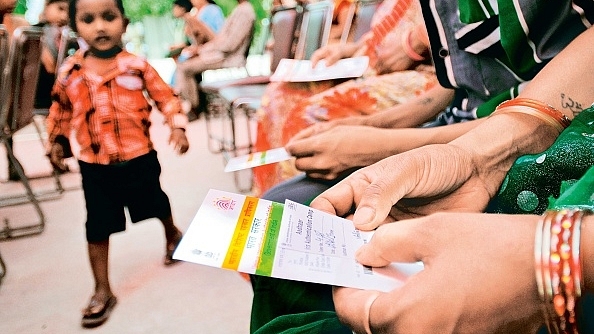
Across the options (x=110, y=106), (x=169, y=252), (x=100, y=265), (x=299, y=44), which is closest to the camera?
(x=110, y=106)

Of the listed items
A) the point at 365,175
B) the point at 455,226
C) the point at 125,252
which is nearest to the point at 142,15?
the point at 125,252

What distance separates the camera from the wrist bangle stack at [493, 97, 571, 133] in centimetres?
46

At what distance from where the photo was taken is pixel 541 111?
0.46 metres

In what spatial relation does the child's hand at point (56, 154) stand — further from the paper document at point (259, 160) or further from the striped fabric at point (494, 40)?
the striped fabric at point (494, 40)

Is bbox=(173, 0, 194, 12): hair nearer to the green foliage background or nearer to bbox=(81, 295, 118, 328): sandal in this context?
the green foliage background

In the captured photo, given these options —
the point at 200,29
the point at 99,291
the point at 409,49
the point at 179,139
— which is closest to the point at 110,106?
the point at 179,139

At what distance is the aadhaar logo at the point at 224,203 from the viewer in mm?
411

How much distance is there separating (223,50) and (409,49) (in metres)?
1.33

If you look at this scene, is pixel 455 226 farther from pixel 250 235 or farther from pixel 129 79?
pixel 129 79

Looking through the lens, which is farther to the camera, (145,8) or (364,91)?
(145,8)

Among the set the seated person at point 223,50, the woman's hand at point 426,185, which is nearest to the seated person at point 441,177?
the woman's hand at point 426,185

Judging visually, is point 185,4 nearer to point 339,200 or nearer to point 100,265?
point 100,265

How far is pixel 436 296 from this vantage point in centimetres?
28

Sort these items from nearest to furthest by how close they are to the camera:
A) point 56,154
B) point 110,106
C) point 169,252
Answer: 1. point 110,106
2. point 56,154
3. point 169,252
